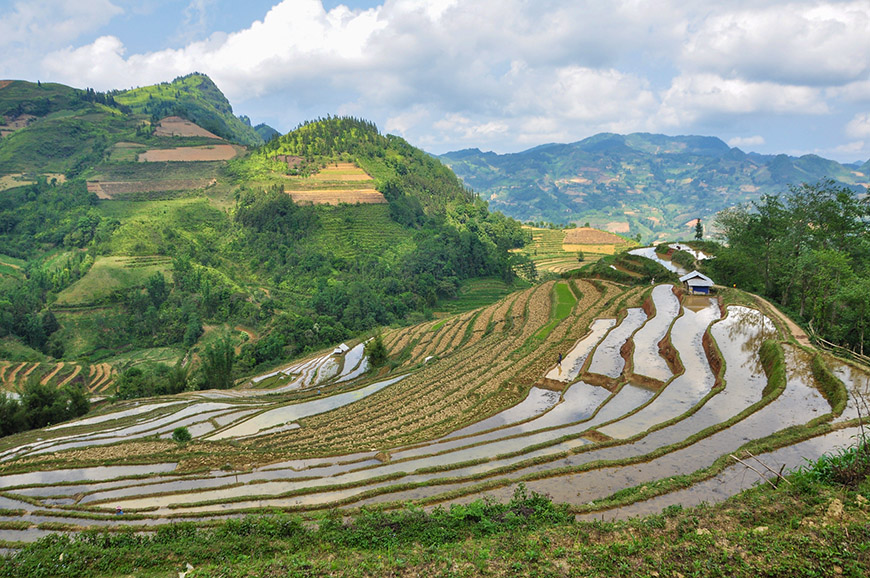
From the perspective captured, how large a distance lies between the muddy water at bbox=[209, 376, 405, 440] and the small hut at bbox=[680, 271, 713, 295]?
88.7ft

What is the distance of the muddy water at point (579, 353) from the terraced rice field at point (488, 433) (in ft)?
0.61

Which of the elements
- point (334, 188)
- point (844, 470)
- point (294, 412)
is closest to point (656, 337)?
point (844, 470)

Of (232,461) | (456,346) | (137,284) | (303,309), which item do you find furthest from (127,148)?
(232,461)

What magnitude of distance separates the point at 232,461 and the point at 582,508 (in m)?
14.2

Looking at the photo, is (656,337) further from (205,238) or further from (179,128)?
(179,128)

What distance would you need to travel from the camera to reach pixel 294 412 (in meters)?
26.7

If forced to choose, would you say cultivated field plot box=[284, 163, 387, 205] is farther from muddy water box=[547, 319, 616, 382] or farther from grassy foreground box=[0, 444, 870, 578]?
grassy foreground box=[0, 444, 870, 578]

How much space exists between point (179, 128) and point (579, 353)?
450 feet

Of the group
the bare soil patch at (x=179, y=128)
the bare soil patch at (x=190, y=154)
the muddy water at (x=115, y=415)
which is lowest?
the muddy water at (x=115, y=415)

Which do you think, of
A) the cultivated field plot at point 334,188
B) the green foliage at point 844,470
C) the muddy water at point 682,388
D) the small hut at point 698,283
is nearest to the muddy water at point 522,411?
the muddy water at point 682,388

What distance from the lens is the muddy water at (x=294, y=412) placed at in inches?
930

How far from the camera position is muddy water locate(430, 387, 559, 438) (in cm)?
1988

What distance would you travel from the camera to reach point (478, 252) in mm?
91812

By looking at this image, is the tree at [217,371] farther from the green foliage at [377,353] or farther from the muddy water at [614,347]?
the muddy water at [614,347]
